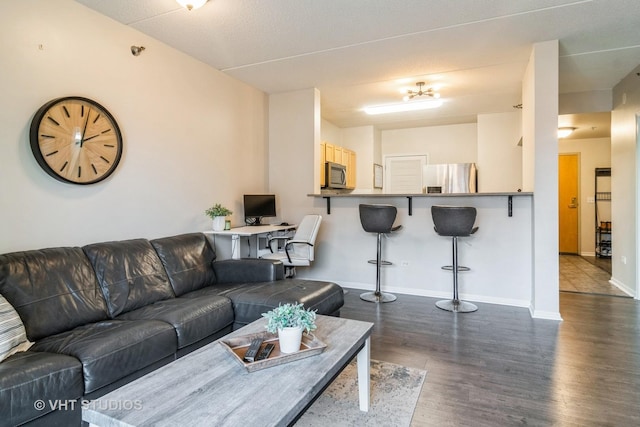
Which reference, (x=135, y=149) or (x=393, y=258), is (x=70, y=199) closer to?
(x=135, y=149)

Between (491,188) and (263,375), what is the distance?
596 centimetres

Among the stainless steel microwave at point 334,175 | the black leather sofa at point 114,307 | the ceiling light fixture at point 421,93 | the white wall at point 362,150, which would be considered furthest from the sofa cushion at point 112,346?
the white wall at point 362,150

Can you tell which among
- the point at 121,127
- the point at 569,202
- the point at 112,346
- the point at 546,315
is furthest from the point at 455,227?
the point at 569,202

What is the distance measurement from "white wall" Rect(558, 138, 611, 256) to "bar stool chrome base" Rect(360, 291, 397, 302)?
554cm

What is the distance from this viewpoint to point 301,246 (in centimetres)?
423

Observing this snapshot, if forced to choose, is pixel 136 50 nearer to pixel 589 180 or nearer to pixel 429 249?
pixel 429 249

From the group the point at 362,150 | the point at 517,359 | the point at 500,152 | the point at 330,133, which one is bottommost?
the point at 517,359

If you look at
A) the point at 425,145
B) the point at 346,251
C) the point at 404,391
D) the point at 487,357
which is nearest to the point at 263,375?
the point at 404,391

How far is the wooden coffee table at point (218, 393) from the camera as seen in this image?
47.7 inches

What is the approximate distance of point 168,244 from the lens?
316cm

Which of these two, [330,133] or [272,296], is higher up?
[330,133]

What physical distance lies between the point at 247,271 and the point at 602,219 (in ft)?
24.7

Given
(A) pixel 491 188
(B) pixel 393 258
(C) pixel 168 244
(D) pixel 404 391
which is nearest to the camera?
(D) pixel 404 391

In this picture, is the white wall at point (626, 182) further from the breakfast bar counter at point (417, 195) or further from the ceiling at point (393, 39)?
the breakfast bar counter at point (417, 195)
